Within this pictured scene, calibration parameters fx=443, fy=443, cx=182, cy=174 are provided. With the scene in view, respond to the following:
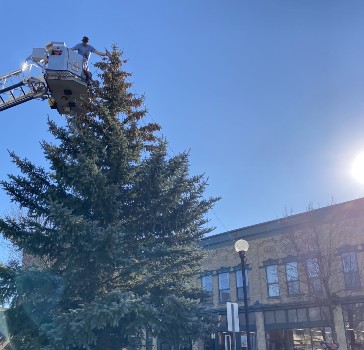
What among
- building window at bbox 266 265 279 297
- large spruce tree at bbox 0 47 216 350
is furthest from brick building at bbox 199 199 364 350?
large spruce tree at bbox 0 47 216 350

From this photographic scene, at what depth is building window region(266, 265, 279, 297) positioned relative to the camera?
2630cm

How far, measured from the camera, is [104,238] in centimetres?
1180

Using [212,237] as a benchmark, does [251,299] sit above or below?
below

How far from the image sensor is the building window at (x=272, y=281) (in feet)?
86.3

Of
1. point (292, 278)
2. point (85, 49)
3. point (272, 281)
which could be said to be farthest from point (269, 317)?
point (85, 49)

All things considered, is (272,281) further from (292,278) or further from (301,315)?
(301,315)

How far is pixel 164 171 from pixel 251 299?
16.2 metres

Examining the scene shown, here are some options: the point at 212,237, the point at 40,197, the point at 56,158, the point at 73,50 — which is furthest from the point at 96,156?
the point at 212,237

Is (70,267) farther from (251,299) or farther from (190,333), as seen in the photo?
(251,299)

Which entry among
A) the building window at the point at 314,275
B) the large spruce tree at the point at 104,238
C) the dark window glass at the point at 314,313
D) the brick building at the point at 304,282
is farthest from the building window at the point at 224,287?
the large spruce tree at the point at 104,238

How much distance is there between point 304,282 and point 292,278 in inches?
69.8

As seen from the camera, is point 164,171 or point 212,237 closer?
point 164,171

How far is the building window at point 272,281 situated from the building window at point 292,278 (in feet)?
2.70

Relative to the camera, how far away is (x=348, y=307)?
2280cm
